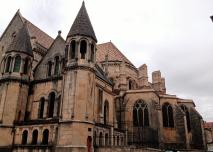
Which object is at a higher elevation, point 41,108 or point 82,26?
point 82,26

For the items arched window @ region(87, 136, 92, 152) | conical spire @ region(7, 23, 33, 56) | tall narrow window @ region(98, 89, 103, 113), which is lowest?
arched window @ region(87, 136, 92, 152)

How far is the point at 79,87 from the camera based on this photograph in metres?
22.9

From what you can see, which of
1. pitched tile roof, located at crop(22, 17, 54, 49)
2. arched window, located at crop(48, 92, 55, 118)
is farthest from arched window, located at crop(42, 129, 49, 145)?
pitched tile roof, located at crop(22, 17, 54, 49)

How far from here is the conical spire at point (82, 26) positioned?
25391mm

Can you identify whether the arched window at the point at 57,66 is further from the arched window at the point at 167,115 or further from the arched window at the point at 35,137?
the arched window at the point at 167,115

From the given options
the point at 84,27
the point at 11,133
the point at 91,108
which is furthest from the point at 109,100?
the point at 11,133

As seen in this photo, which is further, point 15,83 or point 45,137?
point 15,83

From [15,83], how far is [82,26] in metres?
9.66

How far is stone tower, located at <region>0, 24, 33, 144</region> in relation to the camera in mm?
25031

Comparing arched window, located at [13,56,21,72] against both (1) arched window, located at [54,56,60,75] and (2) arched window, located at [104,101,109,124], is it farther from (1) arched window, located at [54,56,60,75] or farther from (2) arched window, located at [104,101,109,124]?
(2) arched window, located at [104,101,109,124]

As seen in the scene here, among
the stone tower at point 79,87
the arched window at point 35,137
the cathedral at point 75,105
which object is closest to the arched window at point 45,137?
the cathedral at point 75,105

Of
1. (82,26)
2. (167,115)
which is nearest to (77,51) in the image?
(82,26)

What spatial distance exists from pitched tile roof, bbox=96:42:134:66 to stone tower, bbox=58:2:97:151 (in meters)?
14.4

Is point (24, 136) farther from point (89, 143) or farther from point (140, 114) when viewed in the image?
point (140, 114)
